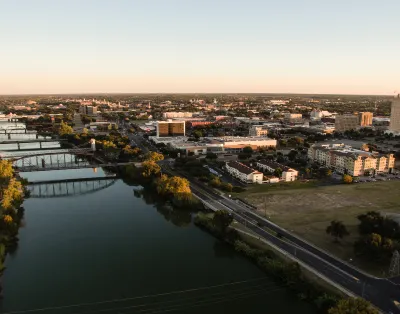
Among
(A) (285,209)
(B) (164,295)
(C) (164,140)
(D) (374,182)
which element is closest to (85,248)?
(B) (164,295)

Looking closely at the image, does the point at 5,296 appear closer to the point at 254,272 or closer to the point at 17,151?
the point at 254,272

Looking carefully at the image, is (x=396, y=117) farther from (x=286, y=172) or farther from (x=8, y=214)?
(x=8, y=214)

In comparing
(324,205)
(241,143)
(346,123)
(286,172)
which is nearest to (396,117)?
(346,123)

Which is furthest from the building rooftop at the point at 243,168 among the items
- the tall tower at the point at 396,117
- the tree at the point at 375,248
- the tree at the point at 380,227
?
the tall tower at the point at 396,117

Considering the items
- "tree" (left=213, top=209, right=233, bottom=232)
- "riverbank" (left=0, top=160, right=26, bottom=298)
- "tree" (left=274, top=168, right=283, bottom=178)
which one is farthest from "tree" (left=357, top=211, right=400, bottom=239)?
"riverbank" (left=0, top=160, right=26, bottom=298)

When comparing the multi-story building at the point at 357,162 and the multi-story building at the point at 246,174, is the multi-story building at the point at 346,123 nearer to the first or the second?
the multi-story building at the point at 357,162
